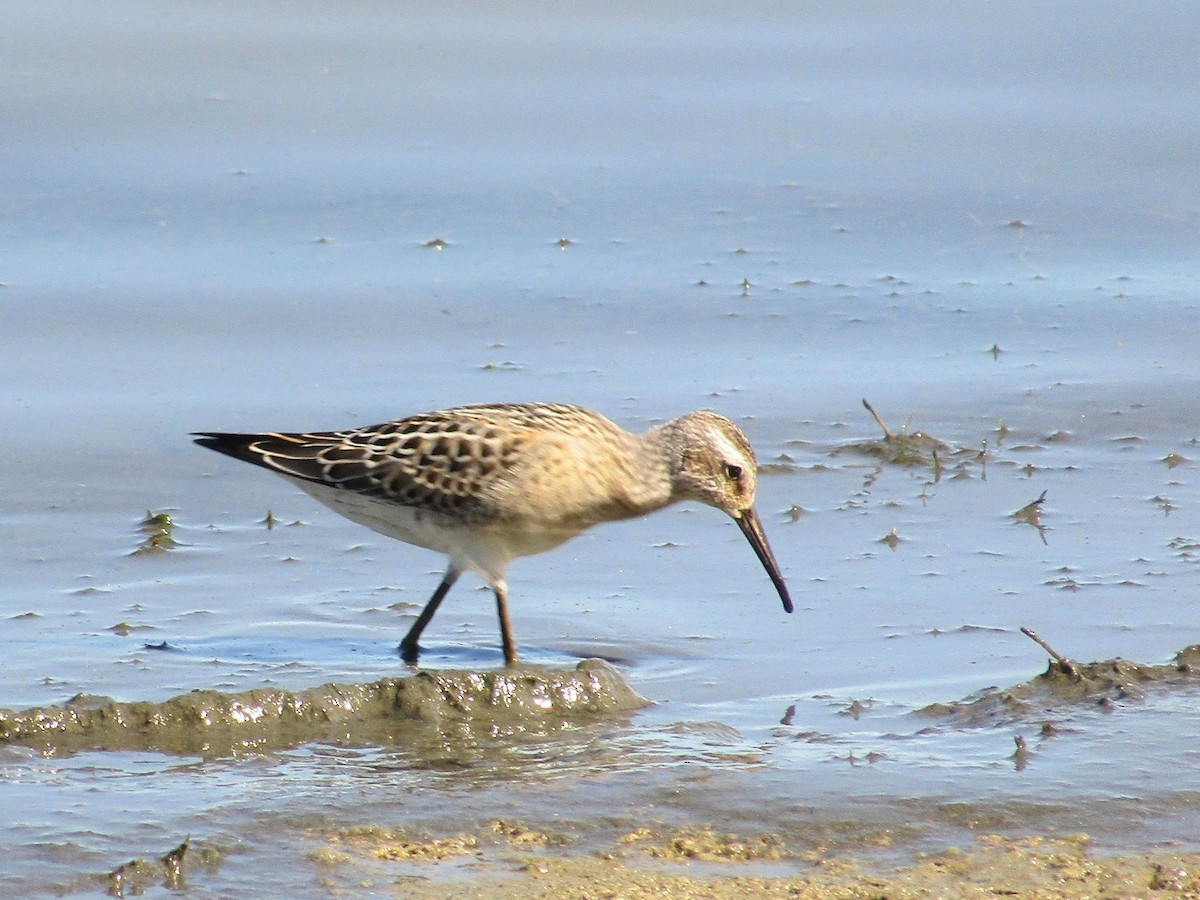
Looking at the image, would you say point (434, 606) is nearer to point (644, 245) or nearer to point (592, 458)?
point (592, 458)

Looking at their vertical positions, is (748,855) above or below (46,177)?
below

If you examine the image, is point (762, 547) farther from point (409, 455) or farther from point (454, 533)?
point (409, 455)

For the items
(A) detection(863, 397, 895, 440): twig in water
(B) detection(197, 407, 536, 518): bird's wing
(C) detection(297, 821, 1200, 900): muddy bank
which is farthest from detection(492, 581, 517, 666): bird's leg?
(A) detection(863, 397, 895, 440): twig in water

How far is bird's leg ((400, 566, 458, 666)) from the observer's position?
23.1 feet

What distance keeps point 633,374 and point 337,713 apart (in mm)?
4114

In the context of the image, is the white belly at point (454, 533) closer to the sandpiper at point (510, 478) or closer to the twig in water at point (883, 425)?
the sandpiper at point (510, 478)

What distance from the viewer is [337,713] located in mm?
6301

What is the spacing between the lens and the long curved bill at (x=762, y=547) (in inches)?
287

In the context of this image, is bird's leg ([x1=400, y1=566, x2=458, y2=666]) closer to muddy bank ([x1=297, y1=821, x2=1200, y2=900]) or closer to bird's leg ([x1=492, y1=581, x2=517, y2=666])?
bird's leg ([x1=492, y1=581, x2=517, y2=666])

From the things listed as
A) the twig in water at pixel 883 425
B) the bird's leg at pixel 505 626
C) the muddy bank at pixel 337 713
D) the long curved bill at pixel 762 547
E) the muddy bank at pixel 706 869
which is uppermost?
the twig in water at pixel 883 425

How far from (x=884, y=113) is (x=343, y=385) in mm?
4907

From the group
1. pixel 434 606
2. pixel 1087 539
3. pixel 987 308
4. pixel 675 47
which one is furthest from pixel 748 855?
pixel 675 47

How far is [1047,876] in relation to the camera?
5.03 metres

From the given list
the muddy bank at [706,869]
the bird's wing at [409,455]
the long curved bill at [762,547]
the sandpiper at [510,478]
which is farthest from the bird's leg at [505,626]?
the muddy bank at [706,869]
